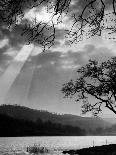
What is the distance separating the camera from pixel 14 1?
654cm

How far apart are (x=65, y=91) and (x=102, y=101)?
6.61 meters

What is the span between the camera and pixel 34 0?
21.7ft

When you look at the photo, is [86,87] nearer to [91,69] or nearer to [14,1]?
[91,69]

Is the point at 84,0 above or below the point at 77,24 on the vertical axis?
above

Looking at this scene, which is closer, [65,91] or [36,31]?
[36,31]

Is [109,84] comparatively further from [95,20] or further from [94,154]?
[95,20]

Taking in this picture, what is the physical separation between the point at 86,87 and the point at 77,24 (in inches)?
1246

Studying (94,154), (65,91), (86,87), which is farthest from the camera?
(94,154)

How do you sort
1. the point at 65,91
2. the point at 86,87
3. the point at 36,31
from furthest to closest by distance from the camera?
the point at 65,91 → the point at 86,87 → the point at 36,31

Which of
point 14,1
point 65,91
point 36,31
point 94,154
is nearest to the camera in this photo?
point 14,1

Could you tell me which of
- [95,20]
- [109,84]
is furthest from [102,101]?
[95,20]

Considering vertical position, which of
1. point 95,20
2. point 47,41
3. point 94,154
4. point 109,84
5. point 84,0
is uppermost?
point 109,84

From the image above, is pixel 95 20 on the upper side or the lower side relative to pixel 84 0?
lower

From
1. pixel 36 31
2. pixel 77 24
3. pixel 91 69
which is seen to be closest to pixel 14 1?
pixel 36 31
